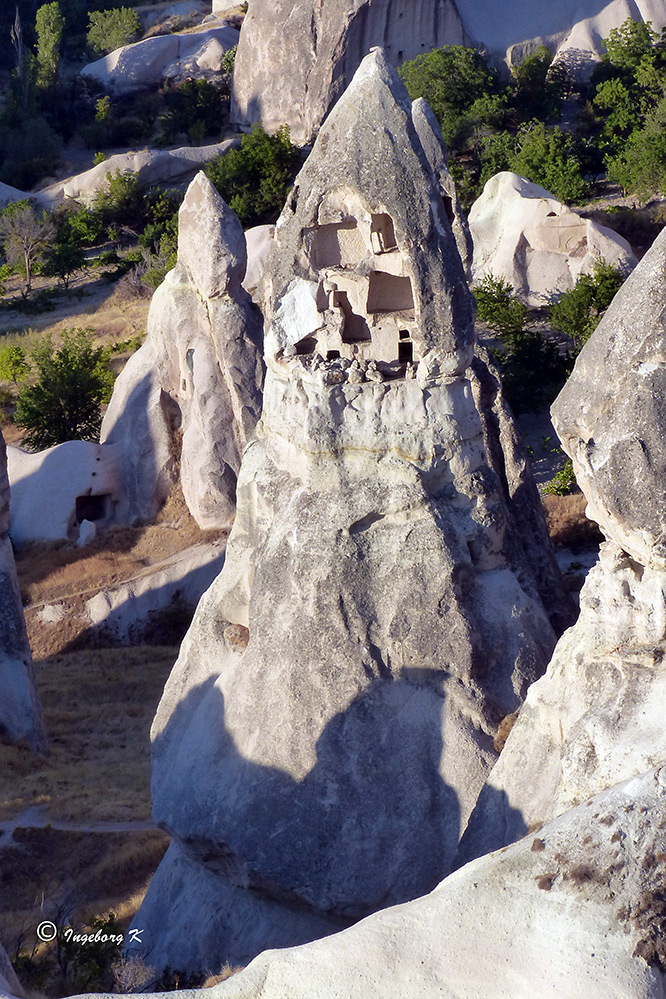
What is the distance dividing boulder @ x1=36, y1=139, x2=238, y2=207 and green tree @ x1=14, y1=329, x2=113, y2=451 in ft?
32.3

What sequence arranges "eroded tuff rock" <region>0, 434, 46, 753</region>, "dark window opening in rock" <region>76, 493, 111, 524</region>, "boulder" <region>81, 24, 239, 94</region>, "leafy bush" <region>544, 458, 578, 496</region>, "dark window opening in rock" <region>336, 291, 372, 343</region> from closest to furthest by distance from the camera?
1. "dark window opening in rock" <region>336, 291, 372, 343</region>
2. "eroded tuff rock" <region>0, 434, 46, 753</region>
3. "leafy bush" <region>544, 458, 578, 496</region>
4. "dark window opening in rock" <region>76, 493, 111, 524</region>
5. "boulder" <region>81, 24, 239, 94</region>

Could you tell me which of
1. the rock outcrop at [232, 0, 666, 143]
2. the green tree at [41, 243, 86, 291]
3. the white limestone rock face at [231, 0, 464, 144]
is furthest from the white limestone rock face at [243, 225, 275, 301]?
the white limestone rock face at [231, 0, 464, 144]

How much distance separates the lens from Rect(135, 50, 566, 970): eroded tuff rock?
19.9 ft

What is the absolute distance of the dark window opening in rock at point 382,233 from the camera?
260 inches

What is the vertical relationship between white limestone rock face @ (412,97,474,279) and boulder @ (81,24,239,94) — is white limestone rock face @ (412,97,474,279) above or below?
below

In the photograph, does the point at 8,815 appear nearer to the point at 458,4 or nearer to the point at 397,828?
the point at 397,828

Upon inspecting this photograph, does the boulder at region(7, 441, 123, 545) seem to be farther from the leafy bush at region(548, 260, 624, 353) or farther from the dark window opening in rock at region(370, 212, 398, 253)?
the dark window opening in rock at region(370, 212, 398, 253)

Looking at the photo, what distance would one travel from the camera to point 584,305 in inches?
709

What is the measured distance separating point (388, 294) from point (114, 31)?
36.4m

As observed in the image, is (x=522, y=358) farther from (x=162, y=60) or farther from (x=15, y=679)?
(x=162, y=60)

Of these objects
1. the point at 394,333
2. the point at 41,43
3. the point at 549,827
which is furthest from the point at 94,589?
the point at 41,43

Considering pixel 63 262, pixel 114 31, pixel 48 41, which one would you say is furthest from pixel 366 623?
pixel 114 31

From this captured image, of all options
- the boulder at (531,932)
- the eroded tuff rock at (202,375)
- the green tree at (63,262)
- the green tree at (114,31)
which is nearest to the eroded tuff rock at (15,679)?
the eroded tuff rock at (202,375)

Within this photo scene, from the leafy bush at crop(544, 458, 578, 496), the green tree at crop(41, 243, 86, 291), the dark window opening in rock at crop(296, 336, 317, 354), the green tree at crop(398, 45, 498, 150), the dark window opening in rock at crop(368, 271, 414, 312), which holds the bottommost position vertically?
the leafy bush at crop(544, 458, 578, 496)
